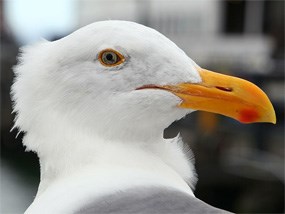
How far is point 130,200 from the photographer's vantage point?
1.73 metres

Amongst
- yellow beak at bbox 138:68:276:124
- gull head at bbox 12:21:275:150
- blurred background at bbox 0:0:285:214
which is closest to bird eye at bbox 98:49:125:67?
gull head at bbox 12:21:275:150

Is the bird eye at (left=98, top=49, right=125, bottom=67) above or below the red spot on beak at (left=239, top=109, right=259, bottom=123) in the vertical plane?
above

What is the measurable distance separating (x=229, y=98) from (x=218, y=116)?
33.0ft

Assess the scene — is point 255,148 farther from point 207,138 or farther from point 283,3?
point 283,3

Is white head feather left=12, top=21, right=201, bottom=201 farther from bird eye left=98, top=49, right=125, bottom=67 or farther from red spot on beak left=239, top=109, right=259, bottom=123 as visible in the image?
red spot on beak left=239, top=109, right=259, bottom=123

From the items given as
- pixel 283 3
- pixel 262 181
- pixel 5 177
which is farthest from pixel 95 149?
pixel 283 3

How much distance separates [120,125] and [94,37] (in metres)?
0.29

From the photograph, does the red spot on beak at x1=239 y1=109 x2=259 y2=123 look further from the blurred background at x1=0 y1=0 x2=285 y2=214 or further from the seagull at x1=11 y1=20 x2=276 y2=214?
the blurred background at x1=0 y1=0 x2=285 y2=214

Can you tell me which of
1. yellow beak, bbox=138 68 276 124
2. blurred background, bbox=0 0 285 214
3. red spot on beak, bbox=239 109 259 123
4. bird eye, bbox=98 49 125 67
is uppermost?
bird eye, bbox=98 49 125 67

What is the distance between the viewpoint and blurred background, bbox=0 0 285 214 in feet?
35.9

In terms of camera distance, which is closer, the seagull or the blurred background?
the seagull

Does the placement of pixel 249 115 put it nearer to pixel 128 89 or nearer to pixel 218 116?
pixel 128 89

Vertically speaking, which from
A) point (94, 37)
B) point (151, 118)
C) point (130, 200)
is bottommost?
point (130, 200)

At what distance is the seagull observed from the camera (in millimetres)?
1913
